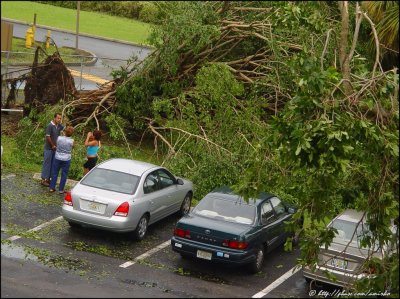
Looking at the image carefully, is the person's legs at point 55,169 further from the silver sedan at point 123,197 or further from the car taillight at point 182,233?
the car taillight at point 182,233

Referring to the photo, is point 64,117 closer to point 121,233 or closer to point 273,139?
point 121,233

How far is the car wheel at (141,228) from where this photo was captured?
15.4 m

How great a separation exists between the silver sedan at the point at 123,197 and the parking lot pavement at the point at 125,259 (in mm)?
377

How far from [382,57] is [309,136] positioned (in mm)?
8402

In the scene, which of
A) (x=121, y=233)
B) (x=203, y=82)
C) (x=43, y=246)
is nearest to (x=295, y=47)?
(x=203, y=82)

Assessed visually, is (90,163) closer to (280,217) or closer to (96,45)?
(280,217)

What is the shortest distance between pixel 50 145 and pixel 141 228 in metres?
3.64

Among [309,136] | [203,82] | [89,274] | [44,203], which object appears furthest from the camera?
[203,82]

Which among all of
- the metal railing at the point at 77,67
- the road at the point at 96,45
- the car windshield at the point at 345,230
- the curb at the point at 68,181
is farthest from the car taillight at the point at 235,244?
the road at the point at 96,45

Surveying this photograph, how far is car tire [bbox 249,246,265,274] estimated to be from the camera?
14.4 meters

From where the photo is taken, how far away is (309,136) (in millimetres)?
10320

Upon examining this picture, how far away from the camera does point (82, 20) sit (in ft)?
150

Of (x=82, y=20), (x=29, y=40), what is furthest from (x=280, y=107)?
(x=82, y=20)

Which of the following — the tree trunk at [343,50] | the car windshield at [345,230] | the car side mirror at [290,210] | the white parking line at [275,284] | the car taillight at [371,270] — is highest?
the tree trunk at [343,50]
